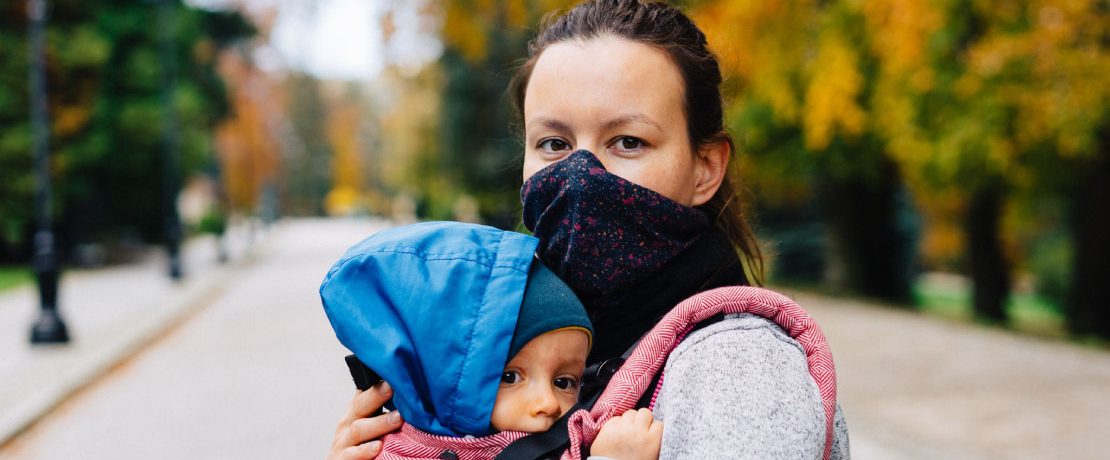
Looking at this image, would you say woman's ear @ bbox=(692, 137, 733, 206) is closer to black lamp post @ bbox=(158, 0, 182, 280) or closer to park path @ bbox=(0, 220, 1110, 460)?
park path @ bbox=(0, 220, 1110, 460)

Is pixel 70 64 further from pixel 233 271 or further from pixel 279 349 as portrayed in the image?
pixel 279 349

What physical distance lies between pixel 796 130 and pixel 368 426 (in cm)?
1826

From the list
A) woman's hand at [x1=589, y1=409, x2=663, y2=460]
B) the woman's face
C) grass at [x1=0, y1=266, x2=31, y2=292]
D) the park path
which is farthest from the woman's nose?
grass at [x1=0, y1=266, x2=31, y2=292]

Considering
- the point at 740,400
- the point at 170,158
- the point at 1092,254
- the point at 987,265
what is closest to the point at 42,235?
the point at 170,158

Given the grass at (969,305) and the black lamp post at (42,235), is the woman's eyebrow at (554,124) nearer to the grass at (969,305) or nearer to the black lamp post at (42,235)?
the black lamp post at (42,235)

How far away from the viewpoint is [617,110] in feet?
5.40

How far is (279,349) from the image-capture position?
11289 millimetres

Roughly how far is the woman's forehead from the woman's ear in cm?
15

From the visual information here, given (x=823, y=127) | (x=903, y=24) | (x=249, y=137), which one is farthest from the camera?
(x=249, y=137)

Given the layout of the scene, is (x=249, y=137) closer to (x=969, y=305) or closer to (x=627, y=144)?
(x=969, y=305)

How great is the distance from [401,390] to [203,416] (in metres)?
6.74

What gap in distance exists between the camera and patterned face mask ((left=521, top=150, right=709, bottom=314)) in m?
1.65

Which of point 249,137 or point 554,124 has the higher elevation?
point 554,124

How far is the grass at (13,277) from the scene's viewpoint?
20506 millimetres
